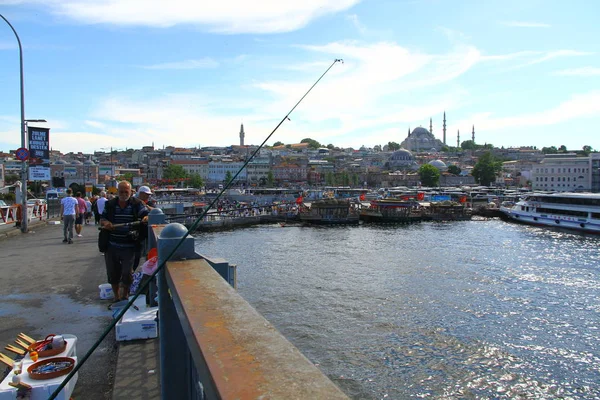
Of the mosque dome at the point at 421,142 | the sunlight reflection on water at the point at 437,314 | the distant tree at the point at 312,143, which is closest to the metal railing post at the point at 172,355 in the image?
the sunlight reflection on water at the point at 437,314

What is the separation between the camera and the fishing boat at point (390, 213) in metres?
40.2

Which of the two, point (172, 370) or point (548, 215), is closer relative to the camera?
point (172, 370)

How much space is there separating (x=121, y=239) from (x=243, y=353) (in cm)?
355

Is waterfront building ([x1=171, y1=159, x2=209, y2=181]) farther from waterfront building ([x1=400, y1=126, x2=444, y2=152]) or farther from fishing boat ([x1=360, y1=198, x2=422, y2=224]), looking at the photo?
waterfront building ([x1=400, y1=126, x2=444, y2=152])

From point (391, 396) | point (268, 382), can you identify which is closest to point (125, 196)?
point (268, 382)

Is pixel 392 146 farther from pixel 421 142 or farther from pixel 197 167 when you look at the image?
pixel 197 167

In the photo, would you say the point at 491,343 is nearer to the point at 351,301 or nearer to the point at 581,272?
the point at 351,301

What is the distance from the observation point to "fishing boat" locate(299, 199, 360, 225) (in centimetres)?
3796

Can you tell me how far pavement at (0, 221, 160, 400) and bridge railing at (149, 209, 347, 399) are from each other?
883 millimetres

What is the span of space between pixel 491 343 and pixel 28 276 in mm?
8669

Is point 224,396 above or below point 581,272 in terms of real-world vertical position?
above

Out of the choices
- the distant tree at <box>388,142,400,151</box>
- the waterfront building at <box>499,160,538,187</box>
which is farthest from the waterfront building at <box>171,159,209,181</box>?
the distant tree at <box>388,142,400,151</box>

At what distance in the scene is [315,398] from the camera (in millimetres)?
889

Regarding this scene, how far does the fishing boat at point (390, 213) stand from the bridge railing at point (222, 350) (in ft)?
127
